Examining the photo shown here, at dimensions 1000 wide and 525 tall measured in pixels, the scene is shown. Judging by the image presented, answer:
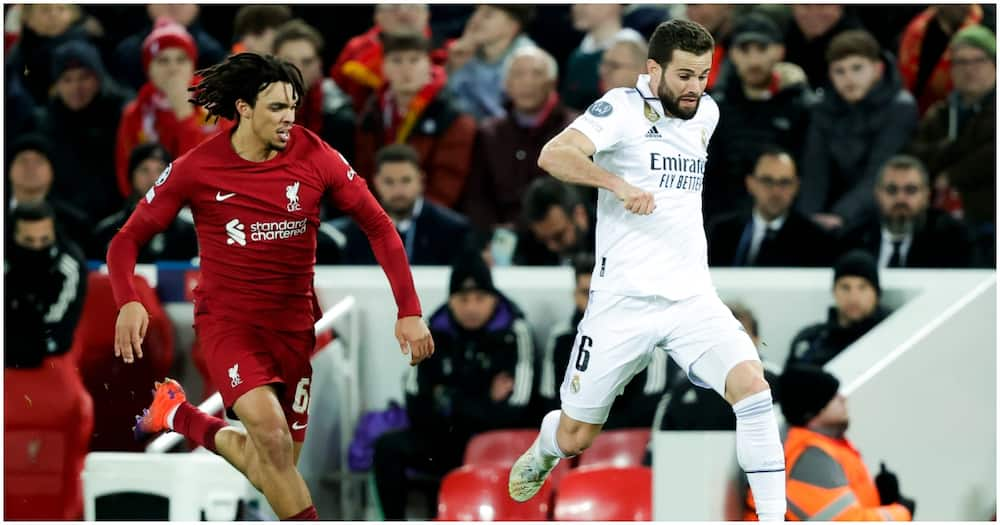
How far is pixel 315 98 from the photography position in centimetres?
1341

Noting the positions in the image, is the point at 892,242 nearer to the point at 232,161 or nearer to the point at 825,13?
the point at 825,13

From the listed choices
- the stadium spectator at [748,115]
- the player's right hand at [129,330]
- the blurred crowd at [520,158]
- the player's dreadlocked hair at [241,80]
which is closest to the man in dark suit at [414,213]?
the blurred crowd at [520,158]

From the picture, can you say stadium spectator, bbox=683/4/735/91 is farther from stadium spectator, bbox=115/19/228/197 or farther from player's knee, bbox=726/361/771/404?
player's knee, bbox=726/361/771/404

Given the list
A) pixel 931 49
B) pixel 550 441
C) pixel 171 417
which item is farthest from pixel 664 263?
pixel 931 49

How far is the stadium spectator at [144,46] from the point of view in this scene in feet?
46.6

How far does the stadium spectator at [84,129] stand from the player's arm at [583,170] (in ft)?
21.7

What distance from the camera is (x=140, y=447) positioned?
12516mm

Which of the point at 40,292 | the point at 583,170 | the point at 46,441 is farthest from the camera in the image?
the point at 40,292

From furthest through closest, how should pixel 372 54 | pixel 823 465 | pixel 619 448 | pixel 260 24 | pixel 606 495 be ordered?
1. pixel 260 24
2. pixel 372 54
3. pixel 619 448
4. pixel 606 495
5. pixel 823 465

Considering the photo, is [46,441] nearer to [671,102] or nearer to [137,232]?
[137,232]

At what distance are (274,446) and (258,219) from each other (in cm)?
91

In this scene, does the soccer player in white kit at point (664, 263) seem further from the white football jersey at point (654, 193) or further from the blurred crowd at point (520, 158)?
the blurred crowd at point (520, 158)

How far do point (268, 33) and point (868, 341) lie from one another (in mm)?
4797

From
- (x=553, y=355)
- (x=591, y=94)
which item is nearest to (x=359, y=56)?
(x=591, y=94)
